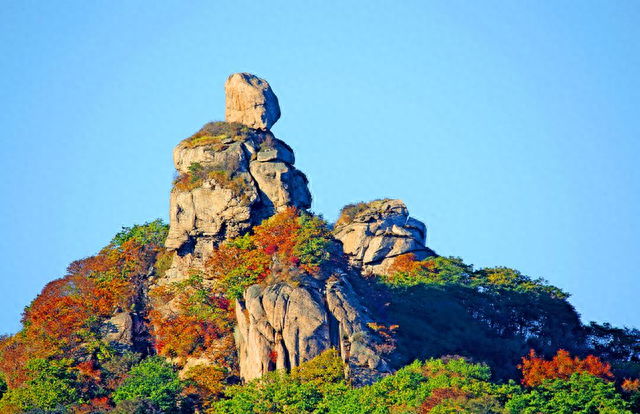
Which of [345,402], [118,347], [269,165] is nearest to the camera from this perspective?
[345,402]

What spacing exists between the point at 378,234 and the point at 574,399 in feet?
55.3

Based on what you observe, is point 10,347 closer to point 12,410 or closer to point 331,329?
point 12,410

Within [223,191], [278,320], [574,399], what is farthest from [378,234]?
[574,399]

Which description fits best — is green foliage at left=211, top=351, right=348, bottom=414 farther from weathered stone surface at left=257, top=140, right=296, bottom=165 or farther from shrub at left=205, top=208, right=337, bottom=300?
weathered stone surface at left=257, top=140, right=296, bottom=165

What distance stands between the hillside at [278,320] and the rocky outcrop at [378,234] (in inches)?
3.2

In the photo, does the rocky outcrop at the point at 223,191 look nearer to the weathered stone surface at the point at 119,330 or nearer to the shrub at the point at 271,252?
the shrub at the point at 271,252

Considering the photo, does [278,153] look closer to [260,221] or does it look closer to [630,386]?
[260,221]

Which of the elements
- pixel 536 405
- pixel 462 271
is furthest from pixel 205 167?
pixel 536 405

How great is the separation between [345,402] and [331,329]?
4.95 meters

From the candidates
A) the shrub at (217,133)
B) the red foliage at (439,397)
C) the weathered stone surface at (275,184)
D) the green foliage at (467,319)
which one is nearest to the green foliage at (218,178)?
the weathered stone surface at (275,184)

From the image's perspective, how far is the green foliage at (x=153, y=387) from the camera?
5356 cm

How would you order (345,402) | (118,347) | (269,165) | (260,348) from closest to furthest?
(345,402)
(260,348)
(118,347)
(269,165)

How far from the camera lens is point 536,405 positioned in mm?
51031

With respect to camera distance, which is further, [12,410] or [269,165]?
[269,165]
